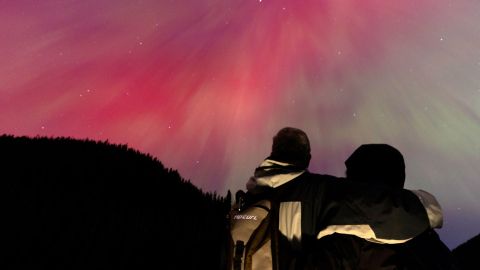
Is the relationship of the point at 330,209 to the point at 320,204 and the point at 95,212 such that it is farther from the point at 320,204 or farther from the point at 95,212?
the point at 95,212

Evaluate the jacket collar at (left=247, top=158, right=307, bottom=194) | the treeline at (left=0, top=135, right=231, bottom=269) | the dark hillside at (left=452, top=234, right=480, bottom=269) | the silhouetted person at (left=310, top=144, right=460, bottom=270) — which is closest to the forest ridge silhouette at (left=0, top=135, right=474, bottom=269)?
the treeline at (left=0, top=135, right=231, bottom=269)

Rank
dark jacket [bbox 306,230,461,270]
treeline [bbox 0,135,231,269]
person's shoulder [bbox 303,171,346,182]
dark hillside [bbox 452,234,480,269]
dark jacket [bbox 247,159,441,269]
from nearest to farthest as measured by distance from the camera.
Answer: dark jacket [bbox 247,159,441,269] → dark jacket [bbox 306,230,461,270] → person's shoulder [bbox 303,171,346,182] → treeline [bbox 0,135,231,269] → dark hillside [bbox 452,234,480,269]

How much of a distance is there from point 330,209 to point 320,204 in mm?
111

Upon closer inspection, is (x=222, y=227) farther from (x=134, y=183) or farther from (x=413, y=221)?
(x=413, y=221)

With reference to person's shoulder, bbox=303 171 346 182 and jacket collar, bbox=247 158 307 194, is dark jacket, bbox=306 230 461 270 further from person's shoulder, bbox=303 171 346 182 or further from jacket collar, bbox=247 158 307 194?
jacket collar, bbox=247 158 307 194

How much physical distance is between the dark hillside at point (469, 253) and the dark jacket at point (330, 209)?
17032mm

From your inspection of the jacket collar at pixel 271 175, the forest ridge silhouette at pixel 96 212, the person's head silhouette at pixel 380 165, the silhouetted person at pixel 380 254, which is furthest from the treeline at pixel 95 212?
the person's head silhouette at pixel 380 165

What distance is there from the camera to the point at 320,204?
5.76ft

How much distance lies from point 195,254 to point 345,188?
553 cm

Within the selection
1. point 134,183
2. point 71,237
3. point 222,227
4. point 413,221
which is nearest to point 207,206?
point 222,227

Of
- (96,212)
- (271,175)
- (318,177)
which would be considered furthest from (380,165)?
(96,212)

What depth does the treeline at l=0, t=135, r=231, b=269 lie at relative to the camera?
4668 mm

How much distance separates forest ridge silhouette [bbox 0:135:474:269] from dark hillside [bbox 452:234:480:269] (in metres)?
14.1

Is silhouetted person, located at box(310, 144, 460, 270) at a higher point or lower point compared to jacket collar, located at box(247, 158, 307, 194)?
lower
